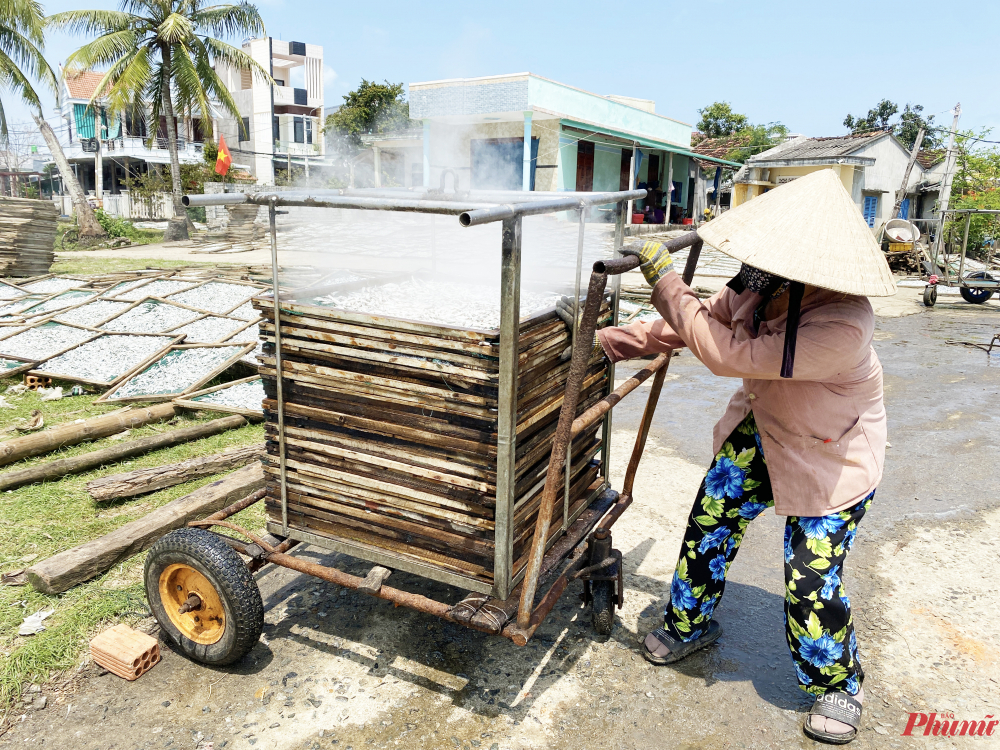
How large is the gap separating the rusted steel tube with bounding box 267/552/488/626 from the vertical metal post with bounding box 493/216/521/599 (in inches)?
8.5

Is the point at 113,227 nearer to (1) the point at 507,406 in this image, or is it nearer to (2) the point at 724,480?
(1) the point at 507,406

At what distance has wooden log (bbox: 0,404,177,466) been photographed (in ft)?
15.3

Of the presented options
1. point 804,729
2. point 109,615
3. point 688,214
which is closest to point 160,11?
point 688,214

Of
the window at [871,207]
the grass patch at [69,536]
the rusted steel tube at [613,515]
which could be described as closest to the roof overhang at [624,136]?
the window at [871,207]

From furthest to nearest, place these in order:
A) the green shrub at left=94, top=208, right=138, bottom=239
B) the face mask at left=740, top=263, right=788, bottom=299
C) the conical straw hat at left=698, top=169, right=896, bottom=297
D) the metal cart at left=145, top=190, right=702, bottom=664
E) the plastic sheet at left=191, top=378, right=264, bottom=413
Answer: the green shrub at left=94, top=208, right=138, bottom=239 < the plastic sheet at left=191, top=378, right=264, bottom=413 < the face mask at left=740, top=263, right=788, bottom=299 < the metal cart at left=145, top=190, right=702, bottom=664 < the conical straw hat at left=698, top=169, right=896, bottom=297

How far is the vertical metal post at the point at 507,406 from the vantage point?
213 cm

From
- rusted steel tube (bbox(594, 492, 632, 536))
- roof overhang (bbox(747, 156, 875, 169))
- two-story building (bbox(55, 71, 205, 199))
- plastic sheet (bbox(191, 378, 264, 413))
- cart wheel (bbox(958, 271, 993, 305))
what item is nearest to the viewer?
rusted steel tube (bbox(594, 492, 632, 536))

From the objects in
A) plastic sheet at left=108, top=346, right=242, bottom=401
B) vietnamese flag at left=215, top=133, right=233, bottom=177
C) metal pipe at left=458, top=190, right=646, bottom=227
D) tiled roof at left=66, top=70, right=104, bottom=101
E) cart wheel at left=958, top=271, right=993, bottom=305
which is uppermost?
tiled roof at left=66, top=70, right=104, bottom=101

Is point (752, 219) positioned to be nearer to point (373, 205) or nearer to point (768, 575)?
point (373, 205)

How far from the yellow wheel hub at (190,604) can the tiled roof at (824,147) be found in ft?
88.9

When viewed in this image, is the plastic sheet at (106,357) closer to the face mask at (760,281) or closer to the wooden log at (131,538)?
the wooden log at (131,538)

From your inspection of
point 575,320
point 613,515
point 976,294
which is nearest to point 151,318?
point 613,515

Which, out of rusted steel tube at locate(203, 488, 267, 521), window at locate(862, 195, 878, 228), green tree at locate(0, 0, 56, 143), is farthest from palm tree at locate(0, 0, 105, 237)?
window at locate(862, 195, 878, 228)

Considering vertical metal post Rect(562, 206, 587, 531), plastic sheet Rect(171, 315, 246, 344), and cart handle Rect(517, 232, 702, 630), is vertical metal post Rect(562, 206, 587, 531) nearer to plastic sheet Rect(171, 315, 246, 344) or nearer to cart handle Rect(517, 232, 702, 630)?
cart handle Rect(517, 232, 702, 630)
